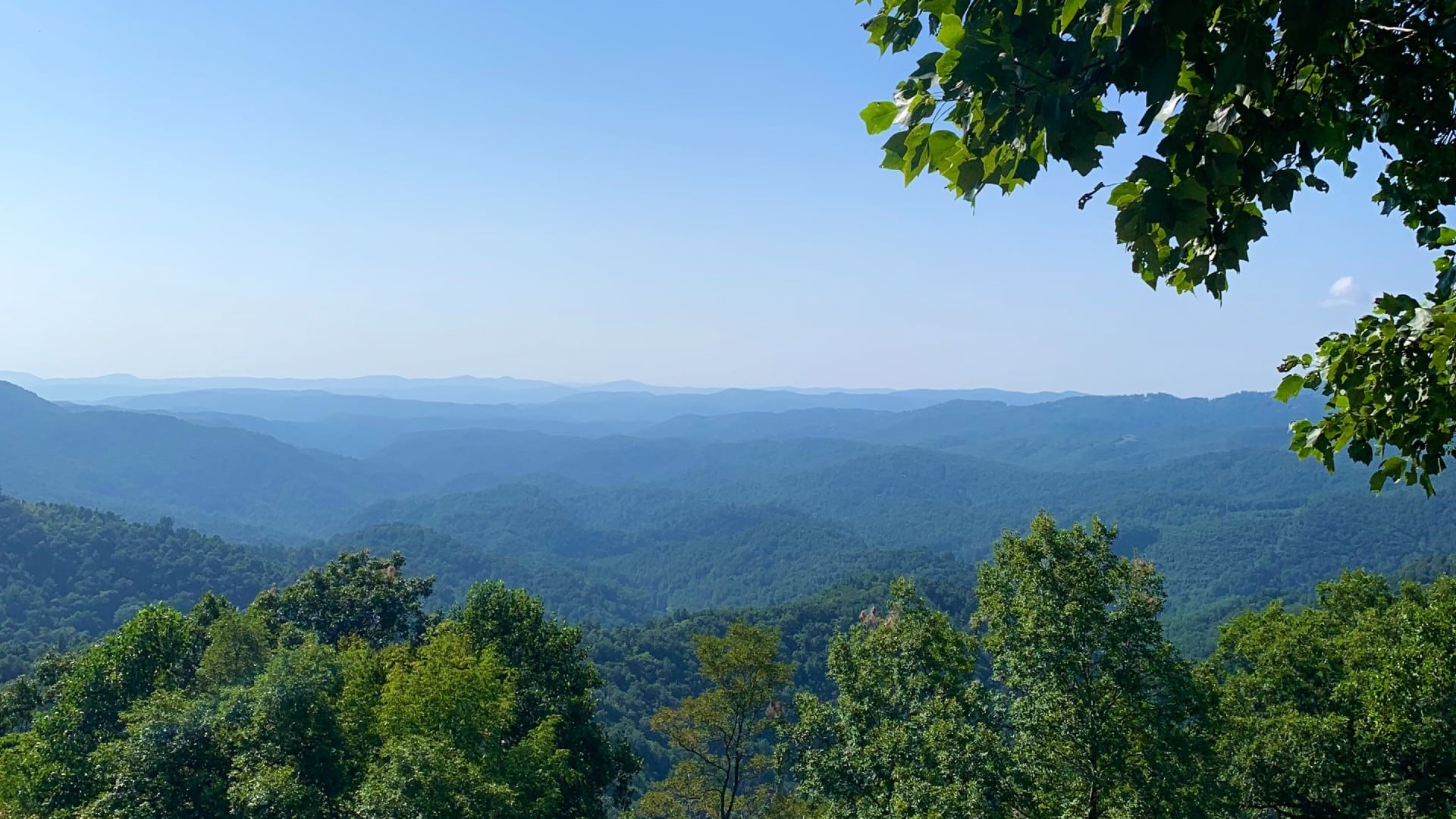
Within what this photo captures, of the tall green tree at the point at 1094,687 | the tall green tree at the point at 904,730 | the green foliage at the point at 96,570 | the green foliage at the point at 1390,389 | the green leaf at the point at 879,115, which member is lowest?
the green foliage at the point at 96,570

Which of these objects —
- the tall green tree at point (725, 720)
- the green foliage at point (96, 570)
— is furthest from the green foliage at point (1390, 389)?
the green foliage at point (96, 570)

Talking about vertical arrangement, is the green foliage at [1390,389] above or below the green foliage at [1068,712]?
above

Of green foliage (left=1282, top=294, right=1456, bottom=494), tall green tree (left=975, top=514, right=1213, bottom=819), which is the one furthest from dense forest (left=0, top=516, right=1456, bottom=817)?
green foliage (left=1282, top=294, right=1456, bottom=494)

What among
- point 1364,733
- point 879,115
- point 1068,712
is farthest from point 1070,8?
point 1364,733

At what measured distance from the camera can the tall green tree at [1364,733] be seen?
14344 mm

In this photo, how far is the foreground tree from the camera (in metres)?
2.42

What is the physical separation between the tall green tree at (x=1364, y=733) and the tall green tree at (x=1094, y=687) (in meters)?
3.22

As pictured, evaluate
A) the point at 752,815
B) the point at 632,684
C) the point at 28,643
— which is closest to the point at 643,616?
the point at 632,684

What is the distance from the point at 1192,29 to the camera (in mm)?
2480

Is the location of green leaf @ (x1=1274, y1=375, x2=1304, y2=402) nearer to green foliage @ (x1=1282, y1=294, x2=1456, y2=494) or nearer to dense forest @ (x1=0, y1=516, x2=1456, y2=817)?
green foliage @ (x1=1282, y1=294, x2=1456, y2=494)

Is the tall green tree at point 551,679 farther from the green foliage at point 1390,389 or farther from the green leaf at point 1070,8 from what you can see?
the green leaf at point 1070,8

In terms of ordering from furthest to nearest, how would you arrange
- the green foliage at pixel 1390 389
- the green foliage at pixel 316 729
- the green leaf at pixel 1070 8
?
the green foliage at pixel 316 729 → the green foliage at pixel 1390 389 → the green leaf at pixel 1070 8

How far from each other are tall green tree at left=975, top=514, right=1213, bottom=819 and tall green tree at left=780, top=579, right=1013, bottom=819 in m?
1.00

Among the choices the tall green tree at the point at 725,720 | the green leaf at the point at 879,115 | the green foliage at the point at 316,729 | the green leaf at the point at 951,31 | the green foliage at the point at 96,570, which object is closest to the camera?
the green leaf at the point at 951,31
